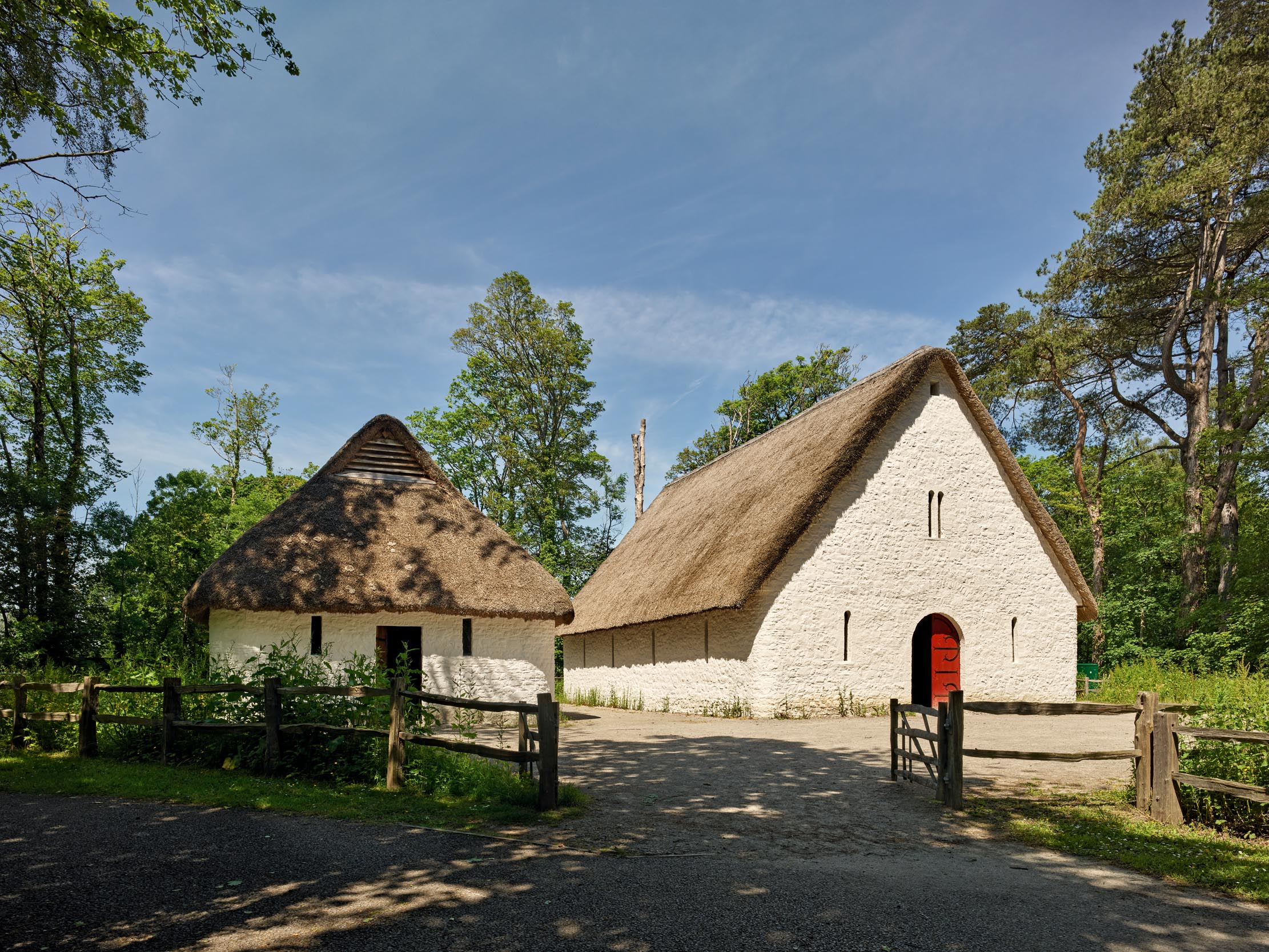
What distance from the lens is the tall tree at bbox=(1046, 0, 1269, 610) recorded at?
22.7 m

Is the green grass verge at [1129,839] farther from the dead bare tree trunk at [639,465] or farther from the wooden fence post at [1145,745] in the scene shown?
the dead bare tree trunk at [639,465]

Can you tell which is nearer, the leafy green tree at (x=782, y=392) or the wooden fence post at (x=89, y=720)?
the wooden fence post at (x=89, y=720)

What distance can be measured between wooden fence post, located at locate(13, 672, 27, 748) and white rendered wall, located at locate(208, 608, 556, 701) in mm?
3196

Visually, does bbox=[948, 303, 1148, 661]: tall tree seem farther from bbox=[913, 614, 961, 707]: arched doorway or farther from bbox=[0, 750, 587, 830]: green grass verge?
bbox=[0, 750, 587, 830]: green grass verge

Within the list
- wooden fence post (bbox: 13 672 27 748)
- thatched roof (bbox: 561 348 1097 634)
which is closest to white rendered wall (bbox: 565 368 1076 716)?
thatched roof (bbox: 561 348 1097 634)

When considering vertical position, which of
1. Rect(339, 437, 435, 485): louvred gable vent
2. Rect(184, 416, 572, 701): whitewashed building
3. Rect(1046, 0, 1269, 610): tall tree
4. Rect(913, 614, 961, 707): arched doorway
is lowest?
Rect(913, 614, 961, 707): arched doorway

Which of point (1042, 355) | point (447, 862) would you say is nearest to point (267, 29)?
point (447, 862)

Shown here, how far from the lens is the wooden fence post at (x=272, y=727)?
9.56 m

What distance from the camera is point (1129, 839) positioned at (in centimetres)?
696

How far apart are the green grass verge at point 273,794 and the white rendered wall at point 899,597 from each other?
403 inches

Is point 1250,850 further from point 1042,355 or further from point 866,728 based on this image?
point 1042,355

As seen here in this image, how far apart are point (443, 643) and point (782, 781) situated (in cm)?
867

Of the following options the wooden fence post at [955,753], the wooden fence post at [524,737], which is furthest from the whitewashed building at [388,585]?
the wooden fence post at [955,753]

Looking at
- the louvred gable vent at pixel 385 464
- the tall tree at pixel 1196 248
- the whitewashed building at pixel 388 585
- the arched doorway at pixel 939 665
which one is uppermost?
the tall tree at pixel 1196 248
